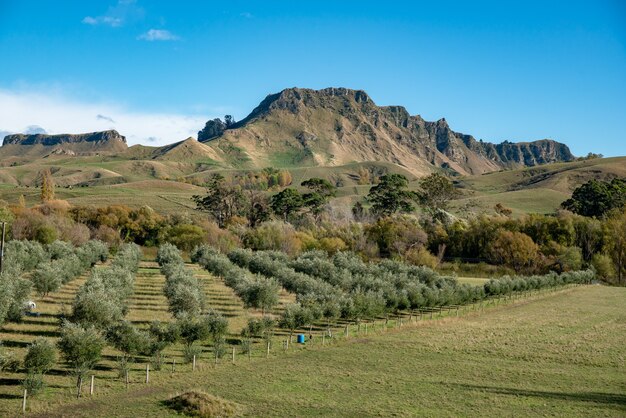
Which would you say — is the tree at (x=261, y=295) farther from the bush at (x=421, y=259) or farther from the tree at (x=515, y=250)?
the tree at (x=515, y=250)

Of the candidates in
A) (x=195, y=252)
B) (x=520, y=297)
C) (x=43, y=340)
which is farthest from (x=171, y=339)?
(x=195, y=252)

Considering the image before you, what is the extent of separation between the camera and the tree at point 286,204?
488ft

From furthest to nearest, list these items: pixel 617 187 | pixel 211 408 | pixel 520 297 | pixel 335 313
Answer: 1. pixel 617 187
2. pixel 520 297
3. pixel 335 313
4. pixel 211 408

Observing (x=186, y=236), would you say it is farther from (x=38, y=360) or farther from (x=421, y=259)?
(x=38, y=360)

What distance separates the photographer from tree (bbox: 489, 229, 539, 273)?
109m

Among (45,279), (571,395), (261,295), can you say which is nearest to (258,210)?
(45,279)

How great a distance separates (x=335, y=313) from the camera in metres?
47.6

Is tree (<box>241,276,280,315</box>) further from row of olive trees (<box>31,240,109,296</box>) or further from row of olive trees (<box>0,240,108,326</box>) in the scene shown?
row of olive trees (<box>31,240,109,296</box>)

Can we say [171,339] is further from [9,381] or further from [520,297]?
[520,297]

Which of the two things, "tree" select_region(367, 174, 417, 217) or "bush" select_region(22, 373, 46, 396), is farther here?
"tree" select_region(367, 174, 417, 217)

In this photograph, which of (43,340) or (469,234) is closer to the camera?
(43,340)

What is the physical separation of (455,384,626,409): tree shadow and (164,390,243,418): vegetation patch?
1289cm

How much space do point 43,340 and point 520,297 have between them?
62.5 m

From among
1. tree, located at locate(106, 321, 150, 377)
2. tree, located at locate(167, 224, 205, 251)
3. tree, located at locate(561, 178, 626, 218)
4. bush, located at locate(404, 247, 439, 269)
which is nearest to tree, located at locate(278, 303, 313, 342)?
tree, located at locate(106, 321, 150, 377)
